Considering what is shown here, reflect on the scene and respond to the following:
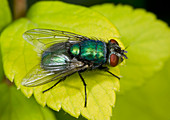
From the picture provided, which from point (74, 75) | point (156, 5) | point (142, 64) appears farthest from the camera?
point (156, 5)

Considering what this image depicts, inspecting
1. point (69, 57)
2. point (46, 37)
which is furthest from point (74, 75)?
point (46, 37)

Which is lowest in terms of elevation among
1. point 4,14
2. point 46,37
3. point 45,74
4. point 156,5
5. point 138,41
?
point 156,5

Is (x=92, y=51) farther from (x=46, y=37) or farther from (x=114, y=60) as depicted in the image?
(x=46, y=37)

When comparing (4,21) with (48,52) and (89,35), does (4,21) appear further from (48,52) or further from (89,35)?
(89,35)

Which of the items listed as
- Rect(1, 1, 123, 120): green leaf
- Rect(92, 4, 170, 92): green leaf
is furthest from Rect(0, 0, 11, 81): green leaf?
Rect(92, 4, 170, 92): green leaf

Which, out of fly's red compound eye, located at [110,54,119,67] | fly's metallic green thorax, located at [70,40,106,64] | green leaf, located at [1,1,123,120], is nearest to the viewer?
green leaf, located at [1,1,123,120]

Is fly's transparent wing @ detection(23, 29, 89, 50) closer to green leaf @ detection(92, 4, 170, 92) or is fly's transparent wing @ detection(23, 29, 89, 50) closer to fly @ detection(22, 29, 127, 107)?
fly @ detection(22, 29, 127, 107)
